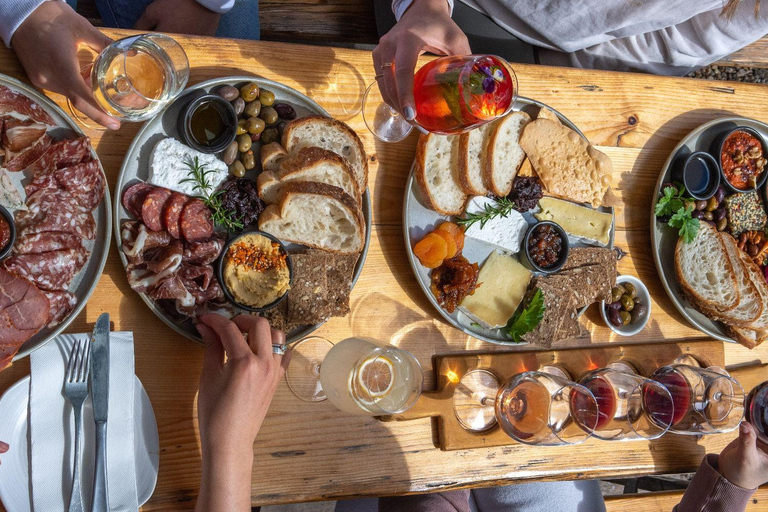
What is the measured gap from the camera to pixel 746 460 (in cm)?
150

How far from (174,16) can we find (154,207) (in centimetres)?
60

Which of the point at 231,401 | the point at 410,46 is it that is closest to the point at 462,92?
the point at 410,46

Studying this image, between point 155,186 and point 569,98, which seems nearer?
point 155,186

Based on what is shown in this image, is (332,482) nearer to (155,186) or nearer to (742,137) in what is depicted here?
(155,186)

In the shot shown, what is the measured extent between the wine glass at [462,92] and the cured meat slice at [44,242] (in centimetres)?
75

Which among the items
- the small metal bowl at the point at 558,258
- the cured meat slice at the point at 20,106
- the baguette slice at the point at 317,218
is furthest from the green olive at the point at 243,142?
the small metal bowl at the point at 558,258

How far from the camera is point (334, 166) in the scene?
51.1 inches

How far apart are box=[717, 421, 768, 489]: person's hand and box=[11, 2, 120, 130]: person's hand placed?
67.8 inches

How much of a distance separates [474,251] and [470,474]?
56 centimetres

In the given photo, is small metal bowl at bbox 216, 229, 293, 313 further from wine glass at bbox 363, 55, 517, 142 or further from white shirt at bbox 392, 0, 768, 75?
white shirt at bbox 392, 0, 768, 75

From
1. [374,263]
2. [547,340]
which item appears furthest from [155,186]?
[547,340]

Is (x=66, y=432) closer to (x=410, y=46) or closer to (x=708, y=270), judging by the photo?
(x=410, y=46)

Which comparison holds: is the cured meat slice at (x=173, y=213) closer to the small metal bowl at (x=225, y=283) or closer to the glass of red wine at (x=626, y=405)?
the small metal bowl at (x=225, y=283)

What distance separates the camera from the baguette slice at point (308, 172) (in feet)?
4.16
